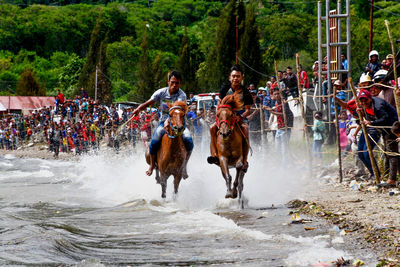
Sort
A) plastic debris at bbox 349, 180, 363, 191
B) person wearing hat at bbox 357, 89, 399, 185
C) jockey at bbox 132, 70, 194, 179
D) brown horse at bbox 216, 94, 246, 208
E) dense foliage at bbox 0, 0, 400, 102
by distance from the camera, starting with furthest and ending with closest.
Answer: dense foliage at bbox 0, 0, 400, 102, plastic debris at bbox 349, 180, 363, 191, jockey at bbox 132, 70, 194, 179, person wearing hat at bbox 357, 89, 399, 185, brown horse at bbox 216, 94, 246, 208

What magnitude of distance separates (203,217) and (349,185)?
4414mm

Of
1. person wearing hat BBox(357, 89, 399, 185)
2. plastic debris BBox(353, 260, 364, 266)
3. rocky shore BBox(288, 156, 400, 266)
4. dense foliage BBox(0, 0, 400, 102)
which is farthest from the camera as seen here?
dense foliage BBox(0, 0, 400, 102)

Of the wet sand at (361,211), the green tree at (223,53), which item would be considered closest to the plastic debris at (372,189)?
the wet sand at (361,211)

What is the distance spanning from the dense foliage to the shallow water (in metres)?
23.3

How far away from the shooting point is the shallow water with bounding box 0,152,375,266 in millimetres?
6773

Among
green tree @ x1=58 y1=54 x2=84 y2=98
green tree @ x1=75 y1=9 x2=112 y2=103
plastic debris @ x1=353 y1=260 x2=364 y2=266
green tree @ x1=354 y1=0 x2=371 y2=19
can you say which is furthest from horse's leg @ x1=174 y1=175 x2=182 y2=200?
green tree @ x1=58 y1=54 x2=84 y2=98

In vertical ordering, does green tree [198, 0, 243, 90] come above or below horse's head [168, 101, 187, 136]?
above

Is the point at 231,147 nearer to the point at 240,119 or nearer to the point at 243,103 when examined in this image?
the point at 240,119

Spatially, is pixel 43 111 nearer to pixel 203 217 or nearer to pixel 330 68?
pixel 330 68

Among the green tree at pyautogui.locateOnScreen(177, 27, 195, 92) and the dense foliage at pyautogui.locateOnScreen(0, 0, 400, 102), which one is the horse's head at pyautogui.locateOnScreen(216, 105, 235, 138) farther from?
the green tree at pyautogui.locateOnScreen(177, 27, 195, 92)

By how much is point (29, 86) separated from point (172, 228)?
8597 cm

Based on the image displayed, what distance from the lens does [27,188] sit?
17.7 meters

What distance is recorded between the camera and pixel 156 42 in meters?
97.8

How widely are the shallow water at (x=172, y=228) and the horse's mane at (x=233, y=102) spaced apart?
5.78ft
